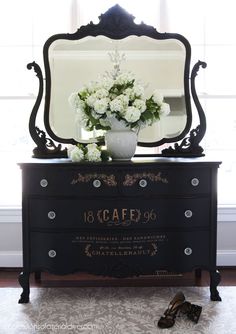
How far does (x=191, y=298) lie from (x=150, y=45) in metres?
1.88

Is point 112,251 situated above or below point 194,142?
below

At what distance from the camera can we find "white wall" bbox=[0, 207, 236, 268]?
353 centimetres

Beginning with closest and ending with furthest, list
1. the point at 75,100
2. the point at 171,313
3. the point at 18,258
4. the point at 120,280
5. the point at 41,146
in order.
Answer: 1. the point at 171,313
2. the point at 75,100
3. the point at 41,146
4. the point at 120,280
5. the point at 18,258

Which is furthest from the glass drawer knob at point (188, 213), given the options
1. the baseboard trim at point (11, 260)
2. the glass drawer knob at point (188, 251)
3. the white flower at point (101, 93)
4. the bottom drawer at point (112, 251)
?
the baseboard trim at point (11, 260)

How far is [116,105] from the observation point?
2693 mm

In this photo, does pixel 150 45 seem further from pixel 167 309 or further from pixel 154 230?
pixel 167 309

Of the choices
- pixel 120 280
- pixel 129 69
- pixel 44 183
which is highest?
pixel 129 69

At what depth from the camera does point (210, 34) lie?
3.51m

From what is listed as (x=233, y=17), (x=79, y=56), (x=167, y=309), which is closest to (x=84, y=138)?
(x=79, y=56)

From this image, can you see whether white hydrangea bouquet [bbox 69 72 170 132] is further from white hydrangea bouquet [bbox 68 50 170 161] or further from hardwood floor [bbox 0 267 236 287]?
hardwood floor [bbox 0 267 236 287]

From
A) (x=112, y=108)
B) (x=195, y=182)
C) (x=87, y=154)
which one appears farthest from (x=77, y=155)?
(x=195, y=182)

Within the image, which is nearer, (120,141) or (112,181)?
(112,181)

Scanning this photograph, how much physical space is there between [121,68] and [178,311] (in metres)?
1.80

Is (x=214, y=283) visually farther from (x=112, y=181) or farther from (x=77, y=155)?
(x=77, y=155)
